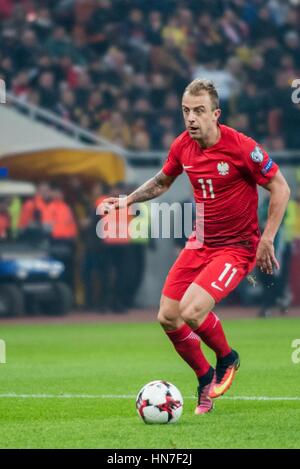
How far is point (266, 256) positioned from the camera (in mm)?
8844

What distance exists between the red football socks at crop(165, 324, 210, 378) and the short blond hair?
5.09 ft

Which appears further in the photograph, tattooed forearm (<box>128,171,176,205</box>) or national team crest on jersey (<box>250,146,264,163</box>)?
tattooed forearm (<box>128,171,176,205</box>)

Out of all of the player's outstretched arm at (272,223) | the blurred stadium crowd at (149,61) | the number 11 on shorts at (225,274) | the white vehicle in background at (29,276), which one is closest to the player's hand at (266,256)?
the player's outstretched arm at (272,223)

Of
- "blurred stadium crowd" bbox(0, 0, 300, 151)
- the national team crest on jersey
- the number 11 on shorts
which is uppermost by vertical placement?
"blurred stadium crowd" bbox(0, 0, 300, 151)

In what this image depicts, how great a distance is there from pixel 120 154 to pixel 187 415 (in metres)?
13.2

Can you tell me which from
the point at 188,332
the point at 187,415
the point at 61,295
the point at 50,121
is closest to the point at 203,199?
the point at 188,332

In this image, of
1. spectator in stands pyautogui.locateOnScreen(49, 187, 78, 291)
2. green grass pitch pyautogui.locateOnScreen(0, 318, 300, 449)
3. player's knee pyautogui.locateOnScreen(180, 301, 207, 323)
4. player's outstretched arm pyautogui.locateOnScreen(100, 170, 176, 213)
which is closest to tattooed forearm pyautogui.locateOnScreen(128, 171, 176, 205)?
player's outstretched arm pyautogui.locateOnScreen(100, 170, 176, 213)

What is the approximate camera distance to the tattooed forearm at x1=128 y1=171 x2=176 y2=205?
32.1 feet

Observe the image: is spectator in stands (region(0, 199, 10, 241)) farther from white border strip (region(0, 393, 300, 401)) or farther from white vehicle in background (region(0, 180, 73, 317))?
white border strip (region(0, 393, 300, 401))

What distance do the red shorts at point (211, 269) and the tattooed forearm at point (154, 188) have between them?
1.84 ft

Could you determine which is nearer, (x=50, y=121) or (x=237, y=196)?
(x=237, y=196)

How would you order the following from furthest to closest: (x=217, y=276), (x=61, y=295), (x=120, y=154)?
(x=120, y=154)
(x=61, y=295)
(x=217, y=276)
